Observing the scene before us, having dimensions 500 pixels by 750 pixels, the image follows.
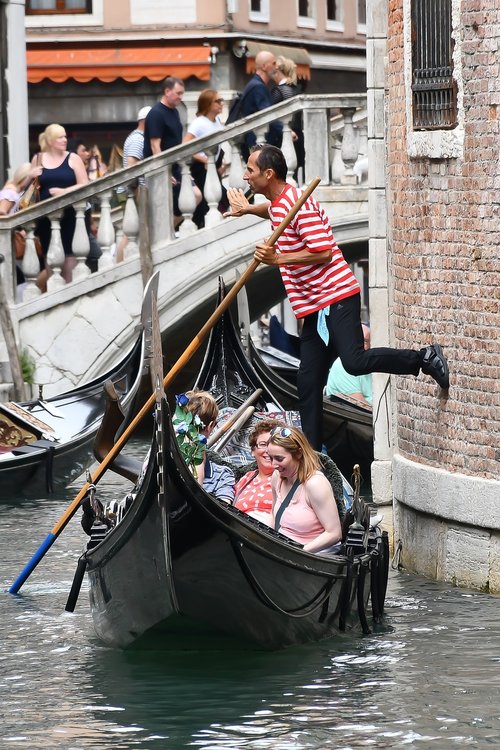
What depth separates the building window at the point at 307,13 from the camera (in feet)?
70.1

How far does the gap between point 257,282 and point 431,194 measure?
6834mm

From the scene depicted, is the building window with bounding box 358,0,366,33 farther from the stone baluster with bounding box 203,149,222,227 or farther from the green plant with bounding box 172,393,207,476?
the green plant with bounding box 172,393,207,476

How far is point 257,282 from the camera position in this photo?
48.0ft

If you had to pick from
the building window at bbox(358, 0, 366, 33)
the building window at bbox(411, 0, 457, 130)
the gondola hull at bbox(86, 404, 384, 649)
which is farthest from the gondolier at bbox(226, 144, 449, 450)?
the building window at bbox(358, 0, 366, 33)

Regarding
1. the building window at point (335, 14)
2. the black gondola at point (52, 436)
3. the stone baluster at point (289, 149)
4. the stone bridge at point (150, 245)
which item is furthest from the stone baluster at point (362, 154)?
the building window at point (335, 14)

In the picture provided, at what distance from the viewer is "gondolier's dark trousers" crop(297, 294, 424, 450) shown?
25.6 feet

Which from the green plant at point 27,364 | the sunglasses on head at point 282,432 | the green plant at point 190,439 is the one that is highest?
the sunglasses on head at point 282,432

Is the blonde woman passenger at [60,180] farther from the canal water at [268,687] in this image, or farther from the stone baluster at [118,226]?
the canal water at [268,687]

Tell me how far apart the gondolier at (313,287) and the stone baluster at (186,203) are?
14.4ft

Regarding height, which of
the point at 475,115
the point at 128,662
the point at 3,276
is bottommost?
the point at 128,662

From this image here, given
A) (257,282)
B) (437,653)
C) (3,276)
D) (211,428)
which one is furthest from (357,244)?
(437,653)

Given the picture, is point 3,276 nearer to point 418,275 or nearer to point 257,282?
point 257,282

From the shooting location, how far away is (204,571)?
657 centimetres

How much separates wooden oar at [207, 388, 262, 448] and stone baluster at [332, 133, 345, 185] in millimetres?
2972
